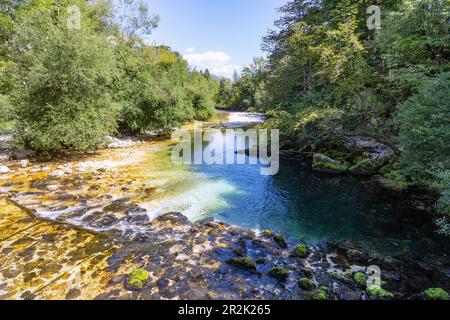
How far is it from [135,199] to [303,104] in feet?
42.7

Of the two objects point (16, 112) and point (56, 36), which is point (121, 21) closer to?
point (56, 36)

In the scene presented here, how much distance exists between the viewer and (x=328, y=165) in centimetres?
1523

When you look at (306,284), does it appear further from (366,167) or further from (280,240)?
(366,167)

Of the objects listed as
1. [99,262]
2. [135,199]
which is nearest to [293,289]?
[99,262]

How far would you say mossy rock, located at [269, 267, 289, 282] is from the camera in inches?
227

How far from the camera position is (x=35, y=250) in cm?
629

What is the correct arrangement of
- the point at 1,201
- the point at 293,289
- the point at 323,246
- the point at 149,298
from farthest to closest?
1. the point at 1,201
2. the point at 323,246
3. the point at 293,289
4. the point at 149,298

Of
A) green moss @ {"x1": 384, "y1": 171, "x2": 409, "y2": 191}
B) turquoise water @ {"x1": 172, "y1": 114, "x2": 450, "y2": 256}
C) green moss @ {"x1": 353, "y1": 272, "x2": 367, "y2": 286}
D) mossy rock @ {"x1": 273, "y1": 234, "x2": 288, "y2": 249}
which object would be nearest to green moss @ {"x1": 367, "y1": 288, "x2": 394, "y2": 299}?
green moss @ {"x1": 353, "y1": 272, "x2": 367, "y2": 286}

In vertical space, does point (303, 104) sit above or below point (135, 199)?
above

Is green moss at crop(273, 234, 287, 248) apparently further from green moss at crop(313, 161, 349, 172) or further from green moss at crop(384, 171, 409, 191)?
green moss at crop(313, 161, 349, 172)

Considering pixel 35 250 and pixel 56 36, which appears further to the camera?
pixel 56 36

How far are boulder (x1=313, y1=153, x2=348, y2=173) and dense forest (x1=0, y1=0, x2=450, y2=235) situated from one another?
96 centimetres

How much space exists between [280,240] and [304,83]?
1646cm

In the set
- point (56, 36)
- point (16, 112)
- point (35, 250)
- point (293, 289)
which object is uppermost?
point (56, 36)
